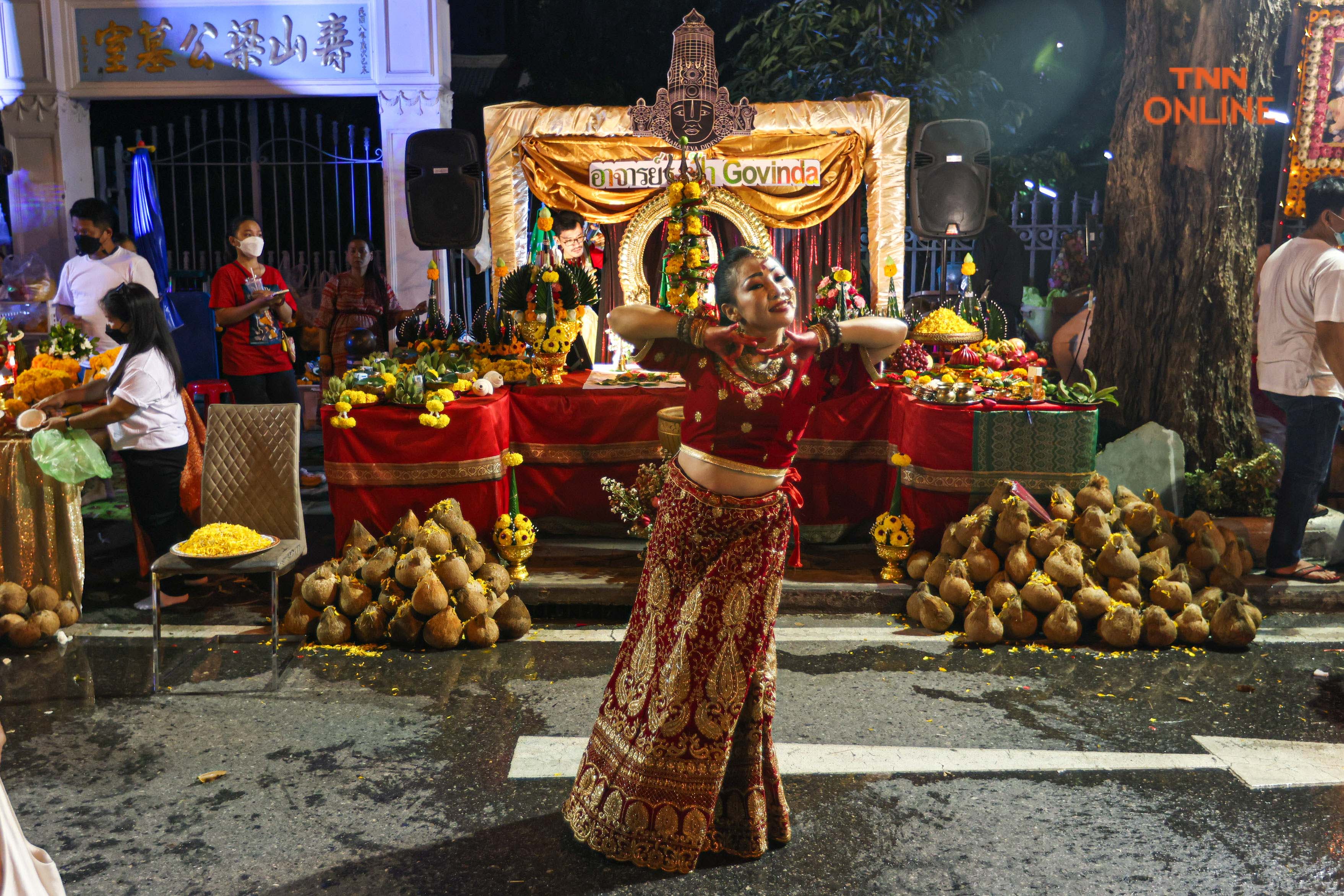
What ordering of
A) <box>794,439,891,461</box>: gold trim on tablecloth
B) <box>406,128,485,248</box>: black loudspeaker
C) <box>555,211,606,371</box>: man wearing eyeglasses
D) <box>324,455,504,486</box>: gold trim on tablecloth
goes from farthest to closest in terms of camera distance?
<box>555,211,606,371</box>: man wearing eyeglasses
<box>406,128,485,248</box>: black loudspeaker
<box>794,439,891,461</box>: gold trim on tablecloth
<box>324,455,504,486</box>: gold trim on tablecloth

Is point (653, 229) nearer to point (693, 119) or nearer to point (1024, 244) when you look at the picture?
point (693, 119)

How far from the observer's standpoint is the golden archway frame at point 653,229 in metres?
7.89

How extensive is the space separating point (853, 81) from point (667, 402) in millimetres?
6458

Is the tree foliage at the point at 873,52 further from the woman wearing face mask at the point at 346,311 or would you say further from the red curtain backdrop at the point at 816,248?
the woman wearing face mask at the point at 346,311

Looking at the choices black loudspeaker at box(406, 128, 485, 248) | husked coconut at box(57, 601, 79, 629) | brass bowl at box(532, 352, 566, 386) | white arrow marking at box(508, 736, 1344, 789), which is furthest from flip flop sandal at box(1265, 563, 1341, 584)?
husked coconut at box(57, 601, 79, 629)

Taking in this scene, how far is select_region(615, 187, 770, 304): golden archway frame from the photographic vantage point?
789cm

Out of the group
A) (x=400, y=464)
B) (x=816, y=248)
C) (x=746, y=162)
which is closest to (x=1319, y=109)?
(x=816, y=248)

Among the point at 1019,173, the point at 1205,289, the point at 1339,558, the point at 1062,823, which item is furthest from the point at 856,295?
the point at 1019,173

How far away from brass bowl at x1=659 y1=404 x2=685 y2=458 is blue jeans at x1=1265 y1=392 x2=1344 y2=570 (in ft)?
9.96

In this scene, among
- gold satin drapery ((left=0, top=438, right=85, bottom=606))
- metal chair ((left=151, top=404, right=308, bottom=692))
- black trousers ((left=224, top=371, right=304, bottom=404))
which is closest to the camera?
metal chair ((left=151, top=404, right=308, bottom=692))

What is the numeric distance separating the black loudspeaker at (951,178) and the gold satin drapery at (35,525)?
5527 millimetres

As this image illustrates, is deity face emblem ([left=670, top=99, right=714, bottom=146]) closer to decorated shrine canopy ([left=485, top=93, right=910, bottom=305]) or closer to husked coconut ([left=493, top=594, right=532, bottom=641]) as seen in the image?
decorated shrine canopy ([left=485, top=93, right=910, bottom=305])

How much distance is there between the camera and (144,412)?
17.3 feet

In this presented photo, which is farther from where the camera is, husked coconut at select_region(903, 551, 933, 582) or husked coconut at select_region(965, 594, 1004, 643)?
husked coconut at select_region(903, 551, 933, 582)
